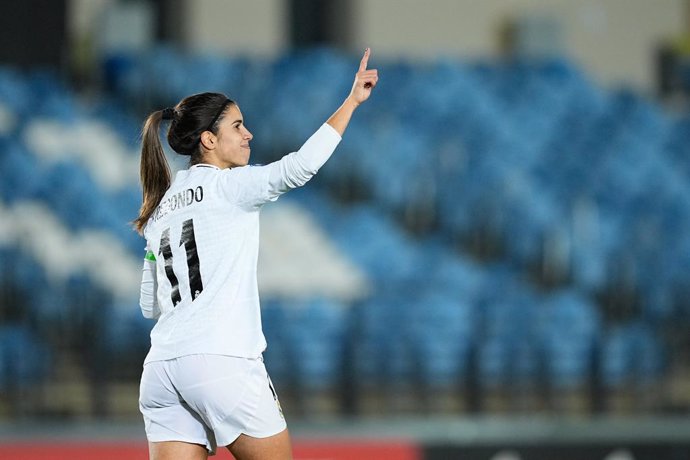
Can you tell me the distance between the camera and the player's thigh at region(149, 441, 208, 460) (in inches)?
131

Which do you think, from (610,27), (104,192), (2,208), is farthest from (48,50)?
(610,27)

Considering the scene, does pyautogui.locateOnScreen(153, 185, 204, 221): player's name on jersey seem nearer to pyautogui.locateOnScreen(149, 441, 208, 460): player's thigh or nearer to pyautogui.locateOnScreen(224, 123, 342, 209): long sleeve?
pyautogui.locateOnScreen(224, 123, 342, 209): long sleeve

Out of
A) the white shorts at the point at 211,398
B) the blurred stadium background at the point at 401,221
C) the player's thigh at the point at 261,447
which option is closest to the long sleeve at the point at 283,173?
the white shorts at the point at 211,398

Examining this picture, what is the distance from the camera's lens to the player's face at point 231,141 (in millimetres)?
3297

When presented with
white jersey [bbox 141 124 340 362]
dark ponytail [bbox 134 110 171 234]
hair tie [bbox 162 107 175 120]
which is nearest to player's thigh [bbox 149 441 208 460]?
white jersey [bbox 141 124 340 362]

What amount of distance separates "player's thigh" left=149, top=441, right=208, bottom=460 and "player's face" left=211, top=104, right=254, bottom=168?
78 cm

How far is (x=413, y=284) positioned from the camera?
27.3 ft

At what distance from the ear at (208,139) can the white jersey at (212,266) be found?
7cm

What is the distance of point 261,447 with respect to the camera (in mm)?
3254

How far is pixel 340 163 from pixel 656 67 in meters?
4.66

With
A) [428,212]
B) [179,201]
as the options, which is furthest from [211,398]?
[428,212]

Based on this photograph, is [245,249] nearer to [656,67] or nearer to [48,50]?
[48,50]

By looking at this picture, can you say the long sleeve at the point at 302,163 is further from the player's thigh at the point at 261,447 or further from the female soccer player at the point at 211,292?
the player's thigh at the point at 261,447

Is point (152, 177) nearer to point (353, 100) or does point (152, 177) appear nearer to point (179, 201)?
point (179, 201)
